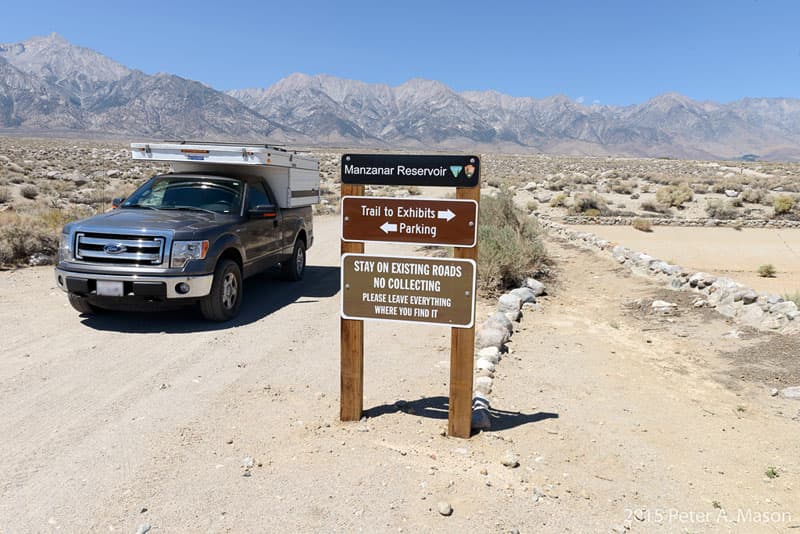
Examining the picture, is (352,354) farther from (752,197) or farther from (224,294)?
(752,197)

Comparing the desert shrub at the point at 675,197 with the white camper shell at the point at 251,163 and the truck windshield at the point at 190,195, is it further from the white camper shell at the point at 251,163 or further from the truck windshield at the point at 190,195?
the truck windshield at the point at 190,195

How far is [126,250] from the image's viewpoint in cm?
662

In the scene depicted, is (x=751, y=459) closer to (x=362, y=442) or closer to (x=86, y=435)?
(x=362, y=442)

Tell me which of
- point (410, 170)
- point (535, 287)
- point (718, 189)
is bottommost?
point (535, 287)

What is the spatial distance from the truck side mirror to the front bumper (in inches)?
56.7

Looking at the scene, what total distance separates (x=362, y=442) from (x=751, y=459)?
2698 millimetres

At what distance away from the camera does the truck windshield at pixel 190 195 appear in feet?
26.0

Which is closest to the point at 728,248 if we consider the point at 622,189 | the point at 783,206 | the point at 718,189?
the point at 783,206

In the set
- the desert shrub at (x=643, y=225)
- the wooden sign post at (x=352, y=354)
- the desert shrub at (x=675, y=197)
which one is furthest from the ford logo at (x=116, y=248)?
the desert shrub at (x=675, y=197)

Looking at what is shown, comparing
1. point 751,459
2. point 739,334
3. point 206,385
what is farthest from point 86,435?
point 739,334

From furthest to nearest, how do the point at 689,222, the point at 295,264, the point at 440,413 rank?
the point at 689,222
the point at 295,264
the point at 440,413

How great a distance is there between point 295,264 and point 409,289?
6.08 meters

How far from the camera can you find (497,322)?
701 cm

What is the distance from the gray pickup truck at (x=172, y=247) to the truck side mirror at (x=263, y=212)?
10 millimetres
